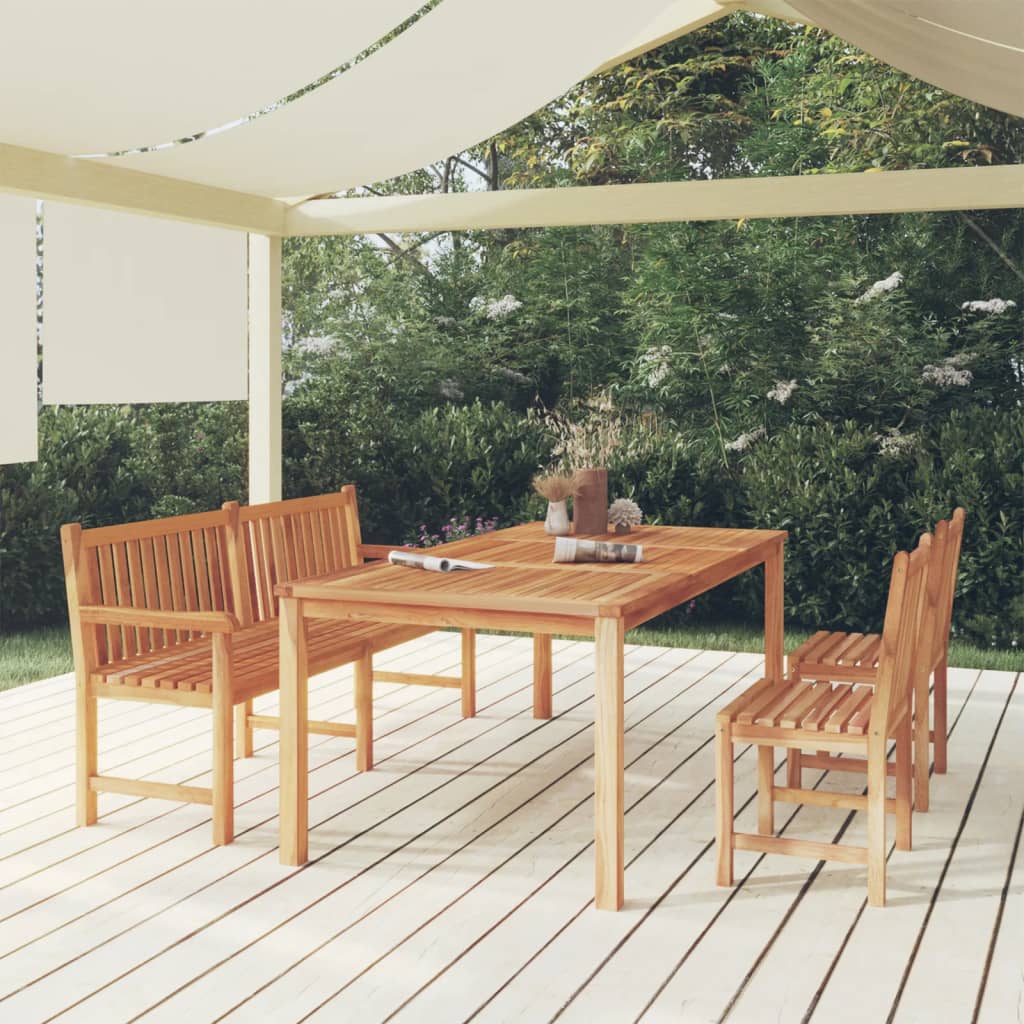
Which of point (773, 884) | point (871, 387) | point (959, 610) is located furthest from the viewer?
point (871, 387)

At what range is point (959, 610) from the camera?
315 inches

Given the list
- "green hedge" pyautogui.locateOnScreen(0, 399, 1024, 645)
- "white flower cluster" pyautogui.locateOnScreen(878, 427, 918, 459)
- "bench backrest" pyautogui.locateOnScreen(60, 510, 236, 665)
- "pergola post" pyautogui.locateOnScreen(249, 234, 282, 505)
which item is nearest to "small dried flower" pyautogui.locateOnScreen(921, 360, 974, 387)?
"green hedge" pyautogui.locateOnScreen(0, 399, 1024, 645)

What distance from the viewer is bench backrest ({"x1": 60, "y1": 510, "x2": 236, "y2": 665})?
421cm

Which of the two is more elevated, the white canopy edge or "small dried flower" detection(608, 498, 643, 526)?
the white canopy edge

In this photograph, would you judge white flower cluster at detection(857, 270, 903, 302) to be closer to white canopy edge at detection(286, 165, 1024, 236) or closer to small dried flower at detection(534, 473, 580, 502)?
white canopy edge at detection(286, 165, 1024, 236)

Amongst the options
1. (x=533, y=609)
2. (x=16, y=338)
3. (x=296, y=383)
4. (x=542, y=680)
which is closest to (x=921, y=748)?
(x=533, y=609)

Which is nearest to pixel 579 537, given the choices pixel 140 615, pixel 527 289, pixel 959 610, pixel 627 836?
pixel 627 836

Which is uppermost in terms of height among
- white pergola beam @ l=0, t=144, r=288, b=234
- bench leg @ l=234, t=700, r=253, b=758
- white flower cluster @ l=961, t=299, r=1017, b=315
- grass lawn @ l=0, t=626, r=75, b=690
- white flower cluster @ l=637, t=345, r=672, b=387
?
white pergola beam @ l=0, t=144, r=288, b=234

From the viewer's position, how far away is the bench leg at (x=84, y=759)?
4227 mm

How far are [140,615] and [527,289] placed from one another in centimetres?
605

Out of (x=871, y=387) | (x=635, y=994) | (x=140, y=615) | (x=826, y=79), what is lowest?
(x=635, y=994)

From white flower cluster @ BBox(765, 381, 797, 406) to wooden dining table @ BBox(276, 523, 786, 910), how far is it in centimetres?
439

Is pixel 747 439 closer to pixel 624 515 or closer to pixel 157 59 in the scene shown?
pixel 624 515

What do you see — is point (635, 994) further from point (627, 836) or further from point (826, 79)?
point (826, 79)
